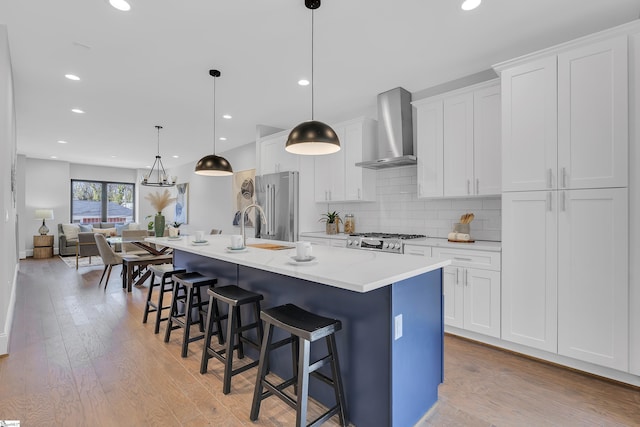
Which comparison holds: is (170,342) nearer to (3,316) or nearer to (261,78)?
(3,316)

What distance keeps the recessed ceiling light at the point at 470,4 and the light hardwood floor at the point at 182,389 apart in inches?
105

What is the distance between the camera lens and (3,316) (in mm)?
2650

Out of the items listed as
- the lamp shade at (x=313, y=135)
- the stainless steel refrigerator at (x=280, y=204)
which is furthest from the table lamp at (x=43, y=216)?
the lamp shade at (x=313, y=135)

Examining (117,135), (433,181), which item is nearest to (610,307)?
(433,181)

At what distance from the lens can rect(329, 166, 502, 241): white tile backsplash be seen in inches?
132

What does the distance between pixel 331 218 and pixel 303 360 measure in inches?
124

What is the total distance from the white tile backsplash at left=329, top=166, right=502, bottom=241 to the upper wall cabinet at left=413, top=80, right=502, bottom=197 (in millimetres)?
310

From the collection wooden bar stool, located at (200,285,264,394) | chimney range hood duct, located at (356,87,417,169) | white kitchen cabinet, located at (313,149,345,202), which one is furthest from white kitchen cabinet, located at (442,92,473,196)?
wooden bar stool, located at (200,285,264,394)

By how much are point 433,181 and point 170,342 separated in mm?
3119

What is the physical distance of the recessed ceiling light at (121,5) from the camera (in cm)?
217

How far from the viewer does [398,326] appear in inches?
64.1

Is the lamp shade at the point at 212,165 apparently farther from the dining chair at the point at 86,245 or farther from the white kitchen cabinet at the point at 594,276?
the dining chair at the point at 86,245

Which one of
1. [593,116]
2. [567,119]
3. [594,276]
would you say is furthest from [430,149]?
[594,276]

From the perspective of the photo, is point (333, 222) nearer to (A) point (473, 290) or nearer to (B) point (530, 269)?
(A) point (473, 290)
